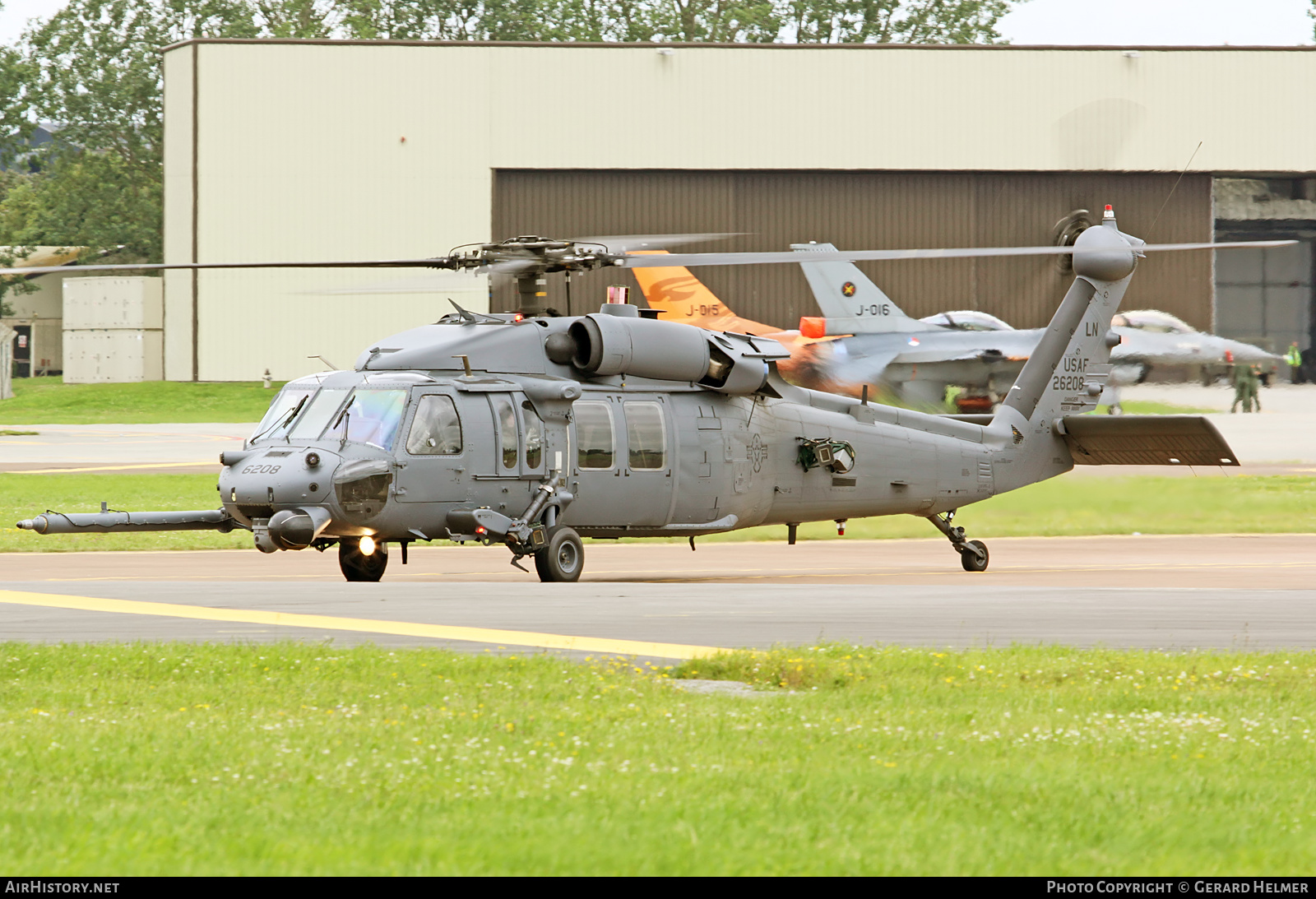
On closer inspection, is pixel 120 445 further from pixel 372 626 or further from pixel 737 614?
pixel 737 614

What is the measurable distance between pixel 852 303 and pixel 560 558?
24.8 metres

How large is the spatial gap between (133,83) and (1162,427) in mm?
70566

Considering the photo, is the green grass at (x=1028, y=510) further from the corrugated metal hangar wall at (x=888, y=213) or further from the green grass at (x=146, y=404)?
the corrugated metal hangar wall at (x=888, y=213)

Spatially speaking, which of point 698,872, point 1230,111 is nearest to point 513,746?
point 698,872

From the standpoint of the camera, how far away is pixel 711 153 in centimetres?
5278

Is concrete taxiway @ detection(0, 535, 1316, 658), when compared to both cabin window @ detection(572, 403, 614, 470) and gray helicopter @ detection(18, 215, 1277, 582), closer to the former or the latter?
gray helicopter @ detection(18, 215, 1277, 582)

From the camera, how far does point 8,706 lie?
8.28m

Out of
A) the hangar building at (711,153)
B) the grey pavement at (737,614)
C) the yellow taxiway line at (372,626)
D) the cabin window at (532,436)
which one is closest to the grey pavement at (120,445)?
the hangar building at (711,153)

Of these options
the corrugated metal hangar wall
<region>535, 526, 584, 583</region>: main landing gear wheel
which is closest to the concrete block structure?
the corrugated metal hangar wall

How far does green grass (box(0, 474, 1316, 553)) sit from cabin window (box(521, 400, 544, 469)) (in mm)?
7374

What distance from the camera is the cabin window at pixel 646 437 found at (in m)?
16.6

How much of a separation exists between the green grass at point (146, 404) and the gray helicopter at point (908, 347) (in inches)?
809

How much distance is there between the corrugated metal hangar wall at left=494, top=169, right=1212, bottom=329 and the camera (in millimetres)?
53219

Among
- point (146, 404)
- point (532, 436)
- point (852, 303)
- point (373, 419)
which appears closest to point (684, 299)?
point (852, 303)
